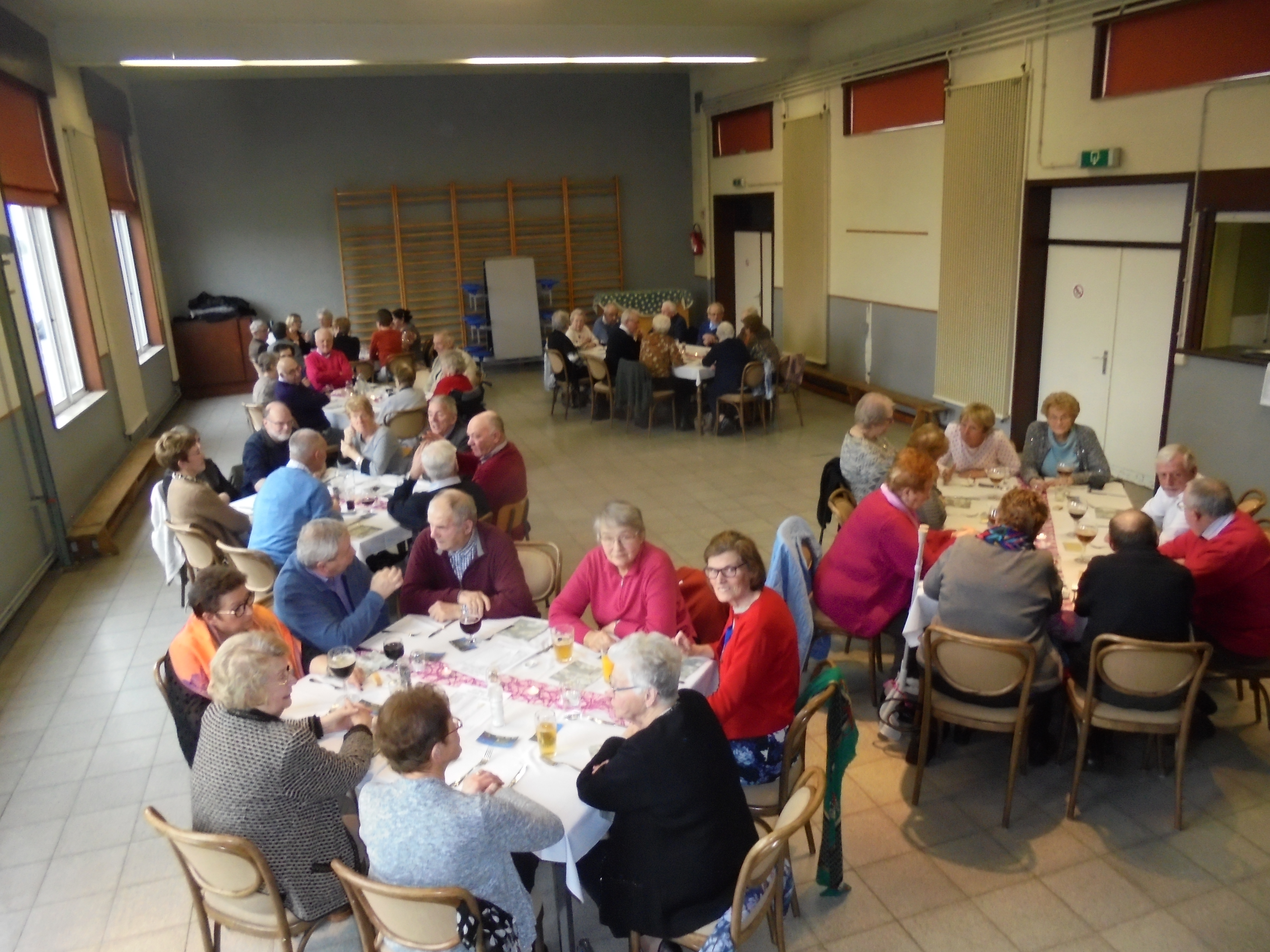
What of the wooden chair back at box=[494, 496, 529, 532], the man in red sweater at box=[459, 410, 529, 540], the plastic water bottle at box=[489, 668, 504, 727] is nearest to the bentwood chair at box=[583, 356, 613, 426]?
the man in red sweater at box=[459, 410, 529, 540]

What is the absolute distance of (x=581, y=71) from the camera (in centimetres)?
1442

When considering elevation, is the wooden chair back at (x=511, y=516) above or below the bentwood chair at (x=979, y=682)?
above

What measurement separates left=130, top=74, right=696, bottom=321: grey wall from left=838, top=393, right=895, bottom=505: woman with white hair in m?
10.8

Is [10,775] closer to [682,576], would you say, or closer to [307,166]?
[682,576]

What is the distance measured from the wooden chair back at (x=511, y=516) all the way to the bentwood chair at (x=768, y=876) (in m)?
2.89

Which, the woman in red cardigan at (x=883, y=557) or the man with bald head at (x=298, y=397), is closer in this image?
the woman in red cardigan at (x=883, y=557)

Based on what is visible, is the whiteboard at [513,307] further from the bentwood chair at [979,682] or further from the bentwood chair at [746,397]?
the bentwood chair at [979,682]

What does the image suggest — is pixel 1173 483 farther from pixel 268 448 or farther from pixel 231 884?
pixel 268 448

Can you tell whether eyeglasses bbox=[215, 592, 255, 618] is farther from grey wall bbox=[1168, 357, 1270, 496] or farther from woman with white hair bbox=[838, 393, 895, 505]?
grey wall bbox=[1168, 357, 1270, 496]

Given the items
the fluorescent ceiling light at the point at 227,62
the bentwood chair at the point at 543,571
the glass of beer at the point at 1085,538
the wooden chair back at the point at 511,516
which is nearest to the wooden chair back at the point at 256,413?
the wooden chair back at the point at 511,516

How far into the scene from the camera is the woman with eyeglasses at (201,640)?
329cm

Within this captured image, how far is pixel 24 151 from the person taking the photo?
7.71 metres

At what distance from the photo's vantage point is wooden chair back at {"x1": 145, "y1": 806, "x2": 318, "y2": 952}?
8.28 feet

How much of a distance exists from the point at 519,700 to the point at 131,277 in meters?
11.5
